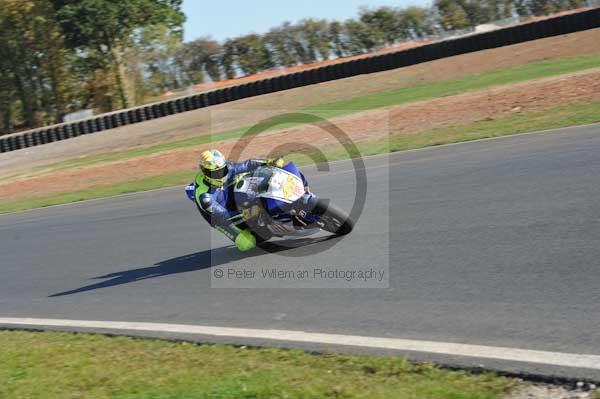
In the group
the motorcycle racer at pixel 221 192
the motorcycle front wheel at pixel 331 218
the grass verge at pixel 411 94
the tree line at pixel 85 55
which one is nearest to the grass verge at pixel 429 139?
the grass verge at pixel 411 94

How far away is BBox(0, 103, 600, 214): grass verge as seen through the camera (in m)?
14.7

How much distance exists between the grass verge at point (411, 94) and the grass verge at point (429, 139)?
20.2 feet

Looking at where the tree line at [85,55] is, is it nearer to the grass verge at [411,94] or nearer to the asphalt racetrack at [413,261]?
the grass verge at [411,94]

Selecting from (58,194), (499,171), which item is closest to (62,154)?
(58,194)

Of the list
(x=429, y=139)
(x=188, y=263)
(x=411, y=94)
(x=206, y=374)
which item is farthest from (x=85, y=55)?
(x=206, y=374)

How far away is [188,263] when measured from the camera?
9719 millimetres

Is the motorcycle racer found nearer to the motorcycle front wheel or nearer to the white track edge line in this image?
the motorcycle front wheel

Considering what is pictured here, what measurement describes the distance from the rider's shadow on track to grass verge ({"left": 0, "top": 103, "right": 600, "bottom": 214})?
6648 mm

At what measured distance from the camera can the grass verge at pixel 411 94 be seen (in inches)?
933

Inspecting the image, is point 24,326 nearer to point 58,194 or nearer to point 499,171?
point 499,171

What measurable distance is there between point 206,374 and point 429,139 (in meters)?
11.6

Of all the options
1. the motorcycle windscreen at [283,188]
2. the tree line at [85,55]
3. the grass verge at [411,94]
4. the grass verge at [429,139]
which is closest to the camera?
the motorcycle windscreen at [283,188]

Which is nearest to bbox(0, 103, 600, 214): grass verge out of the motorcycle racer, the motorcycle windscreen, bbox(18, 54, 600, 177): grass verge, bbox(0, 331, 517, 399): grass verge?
bbox(18, 54, 600, 177): grass verge

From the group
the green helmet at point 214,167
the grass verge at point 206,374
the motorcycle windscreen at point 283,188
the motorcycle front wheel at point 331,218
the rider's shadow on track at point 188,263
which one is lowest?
the rider's shadow on track at point 188,263
